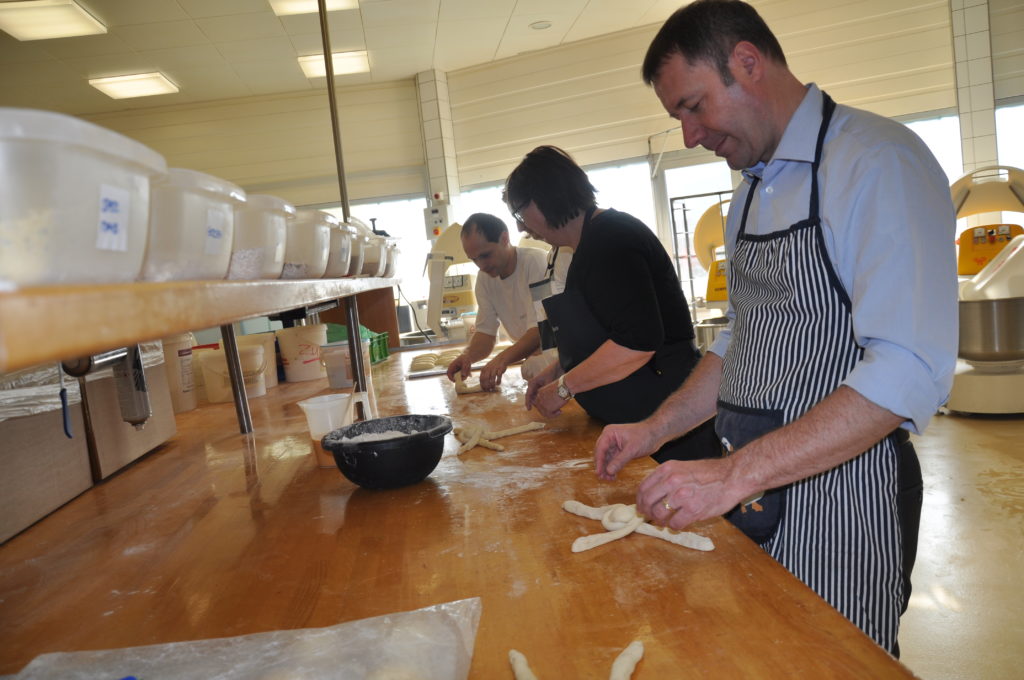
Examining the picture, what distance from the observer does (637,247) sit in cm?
195

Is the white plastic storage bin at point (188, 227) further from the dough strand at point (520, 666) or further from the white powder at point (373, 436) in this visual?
the white powder at point (373, 436)

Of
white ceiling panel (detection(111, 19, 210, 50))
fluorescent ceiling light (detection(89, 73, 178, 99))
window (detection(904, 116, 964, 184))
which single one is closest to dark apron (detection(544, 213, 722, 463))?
white ceiling panel (detection(111, 19, 210, 50))

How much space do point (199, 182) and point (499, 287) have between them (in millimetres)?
2861

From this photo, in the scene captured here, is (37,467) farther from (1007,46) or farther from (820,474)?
(1007,46)

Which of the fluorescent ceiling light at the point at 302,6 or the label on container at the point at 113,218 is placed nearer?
the label on container at the point at 113,218

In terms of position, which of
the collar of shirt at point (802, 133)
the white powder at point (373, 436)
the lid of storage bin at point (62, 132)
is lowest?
the white powder at point (373, 436)

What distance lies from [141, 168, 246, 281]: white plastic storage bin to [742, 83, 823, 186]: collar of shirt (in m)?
0.94

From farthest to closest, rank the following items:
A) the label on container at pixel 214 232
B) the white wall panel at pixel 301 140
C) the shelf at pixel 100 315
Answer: the white wall panel at pixel 301 140, the label on container at pixel 214 232, the shelf at pixel 100 315

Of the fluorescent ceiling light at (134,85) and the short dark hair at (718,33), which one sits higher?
the fluorescent ceiling light at (134,85)

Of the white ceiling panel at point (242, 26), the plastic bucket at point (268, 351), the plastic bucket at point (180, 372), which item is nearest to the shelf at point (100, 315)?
the plastic bucket at point (180, 372)

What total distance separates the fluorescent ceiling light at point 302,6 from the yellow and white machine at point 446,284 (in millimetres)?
2511

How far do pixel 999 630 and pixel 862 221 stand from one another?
1.72 meters

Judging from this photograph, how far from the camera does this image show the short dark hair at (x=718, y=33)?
48.7 inches

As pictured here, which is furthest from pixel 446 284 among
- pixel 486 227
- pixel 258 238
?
pixel 258 238
